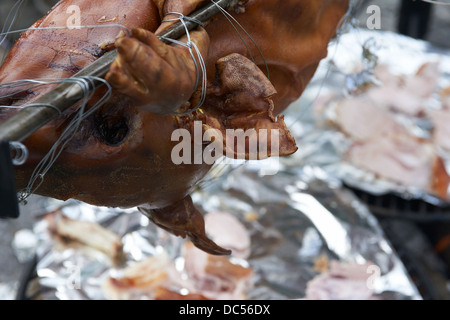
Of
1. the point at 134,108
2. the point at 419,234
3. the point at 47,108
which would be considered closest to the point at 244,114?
the point at 134,108

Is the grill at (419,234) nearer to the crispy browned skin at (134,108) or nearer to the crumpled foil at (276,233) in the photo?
the crumpled foil at (276,233)

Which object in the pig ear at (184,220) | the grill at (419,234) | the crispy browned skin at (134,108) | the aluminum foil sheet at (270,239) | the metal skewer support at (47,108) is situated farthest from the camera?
the grill at (419,234)

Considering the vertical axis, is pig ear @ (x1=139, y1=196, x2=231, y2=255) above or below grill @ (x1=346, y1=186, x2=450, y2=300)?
above

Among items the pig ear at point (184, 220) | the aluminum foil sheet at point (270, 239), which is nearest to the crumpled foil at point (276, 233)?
the aluminum foil sheet at point (270, 239)

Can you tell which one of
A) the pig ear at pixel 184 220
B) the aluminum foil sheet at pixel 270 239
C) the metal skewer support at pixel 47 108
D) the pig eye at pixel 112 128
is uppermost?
the metal skewer support at pixel 47 108

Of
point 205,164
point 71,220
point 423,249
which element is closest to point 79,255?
point 71,220

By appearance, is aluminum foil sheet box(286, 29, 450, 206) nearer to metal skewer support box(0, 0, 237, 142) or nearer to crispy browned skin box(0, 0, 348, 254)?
crispy browned skin box(0, 0, 348, 254)

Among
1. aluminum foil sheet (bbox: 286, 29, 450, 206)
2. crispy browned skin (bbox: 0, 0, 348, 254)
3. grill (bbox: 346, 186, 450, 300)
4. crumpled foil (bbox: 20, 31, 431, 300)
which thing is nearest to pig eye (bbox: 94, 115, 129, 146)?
crispy browned skin (bbox: 0, 0, 348, 254)
